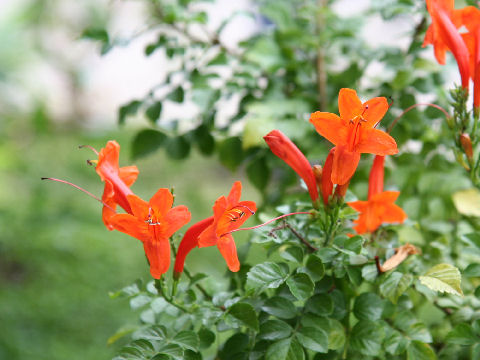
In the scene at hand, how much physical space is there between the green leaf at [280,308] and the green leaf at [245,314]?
4 cm

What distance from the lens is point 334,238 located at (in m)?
0.71

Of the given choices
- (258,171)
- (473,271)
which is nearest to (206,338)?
(473,271)

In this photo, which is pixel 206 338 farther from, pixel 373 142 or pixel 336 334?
pixel 373 142

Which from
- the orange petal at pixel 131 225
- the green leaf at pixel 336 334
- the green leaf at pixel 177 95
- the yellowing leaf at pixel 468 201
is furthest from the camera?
the green leaf at pixel 177 95

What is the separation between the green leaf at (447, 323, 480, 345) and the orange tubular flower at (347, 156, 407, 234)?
17 centimetres

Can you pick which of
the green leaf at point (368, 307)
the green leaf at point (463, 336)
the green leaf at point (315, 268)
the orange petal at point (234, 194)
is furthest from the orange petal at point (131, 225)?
the green leaf at point (463, 336)

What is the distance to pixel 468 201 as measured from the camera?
944mm

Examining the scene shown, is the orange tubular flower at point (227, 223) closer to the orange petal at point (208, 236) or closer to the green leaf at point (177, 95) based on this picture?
the orange petal at point (208, 236)

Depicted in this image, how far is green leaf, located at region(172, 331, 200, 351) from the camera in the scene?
62 cm

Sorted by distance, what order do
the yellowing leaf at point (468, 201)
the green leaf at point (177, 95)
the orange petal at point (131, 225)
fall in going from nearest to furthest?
the orange petal at point (131, 225)
the yellowing leaf at point (468, 201)
the green leaf at point (177, 95)

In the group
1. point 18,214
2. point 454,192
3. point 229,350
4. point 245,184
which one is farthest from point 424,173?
point 245,184

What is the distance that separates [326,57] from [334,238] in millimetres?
713

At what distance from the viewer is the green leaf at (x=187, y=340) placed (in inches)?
24.5

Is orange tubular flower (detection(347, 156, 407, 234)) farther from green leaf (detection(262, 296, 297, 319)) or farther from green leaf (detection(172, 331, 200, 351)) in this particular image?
green leaf (detection(172, 331, 200, 351))
